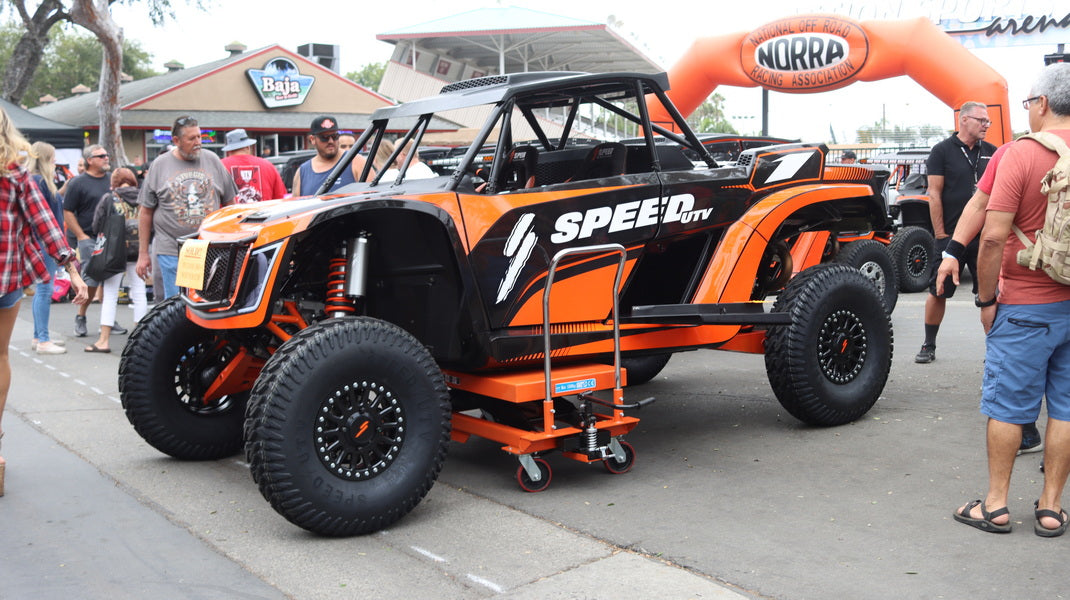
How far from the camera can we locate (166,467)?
567cm

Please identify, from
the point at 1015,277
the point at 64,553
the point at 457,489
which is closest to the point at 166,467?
the point at 64,553

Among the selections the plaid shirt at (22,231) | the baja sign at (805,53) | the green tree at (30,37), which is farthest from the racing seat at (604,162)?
the green tree at (30,37)

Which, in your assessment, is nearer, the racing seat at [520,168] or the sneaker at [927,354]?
the racing seat at [520,168]

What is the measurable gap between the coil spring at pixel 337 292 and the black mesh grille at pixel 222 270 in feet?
1.57

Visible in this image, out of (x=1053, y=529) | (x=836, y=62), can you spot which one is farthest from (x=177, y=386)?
(x=836, y=62)

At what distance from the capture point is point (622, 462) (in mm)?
5363

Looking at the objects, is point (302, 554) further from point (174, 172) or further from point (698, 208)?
point (174, 172)

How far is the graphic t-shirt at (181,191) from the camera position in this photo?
25.3 ft

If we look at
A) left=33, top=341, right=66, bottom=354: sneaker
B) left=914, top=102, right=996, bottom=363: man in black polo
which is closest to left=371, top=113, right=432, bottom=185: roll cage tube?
left=914, top=102, right=996, bottom=363: man in black polo

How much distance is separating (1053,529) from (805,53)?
1286cm

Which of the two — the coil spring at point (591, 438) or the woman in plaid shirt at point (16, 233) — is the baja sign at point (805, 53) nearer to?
the coil spring at point (591, 438)

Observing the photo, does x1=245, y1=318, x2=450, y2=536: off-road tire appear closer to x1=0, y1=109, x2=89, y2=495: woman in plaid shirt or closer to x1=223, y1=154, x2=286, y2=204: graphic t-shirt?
x1=0, y1=109, x2=89, y2=495: woman in plaid shirt

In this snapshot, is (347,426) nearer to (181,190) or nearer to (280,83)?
(181,190)

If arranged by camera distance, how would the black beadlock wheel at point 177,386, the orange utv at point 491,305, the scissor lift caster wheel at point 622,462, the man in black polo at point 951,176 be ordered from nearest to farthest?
the orange utv at point 491,305
the scissor lift caster wheel at point 622,462
the black beadlock wheel at point 177,386
the man in black polo at point 951,176
